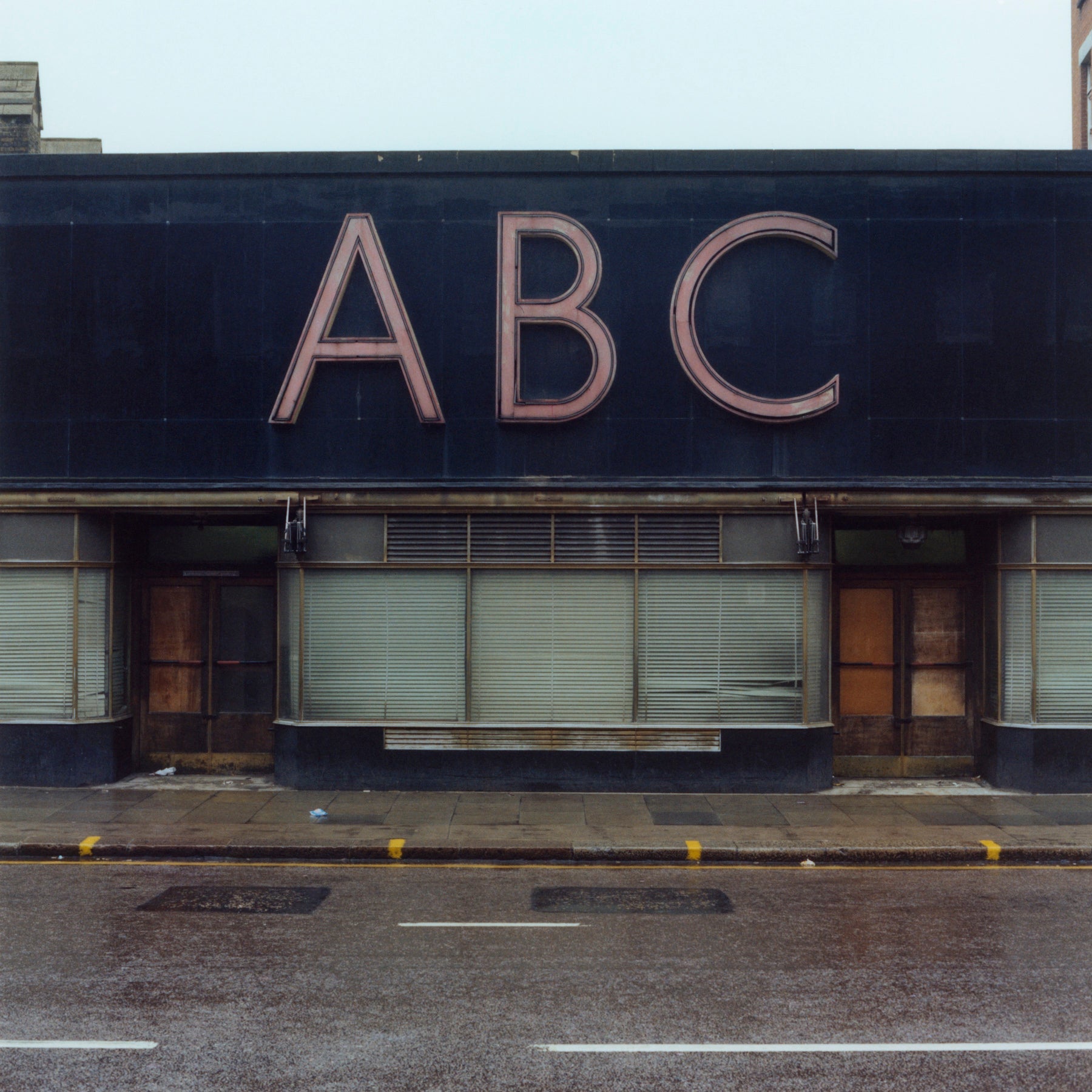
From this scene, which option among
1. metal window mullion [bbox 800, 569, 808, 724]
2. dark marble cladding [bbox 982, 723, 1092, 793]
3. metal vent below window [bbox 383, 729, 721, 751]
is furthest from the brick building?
dark marble cladding [bbox 982, 723, 1092, 793]

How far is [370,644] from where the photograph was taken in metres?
14.6

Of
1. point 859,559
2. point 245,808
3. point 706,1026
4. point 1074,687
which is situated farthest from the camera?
point 859,559

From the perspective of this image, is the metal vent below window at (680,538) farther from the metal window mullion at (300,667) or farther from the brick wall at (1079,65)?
the brick wall at (1079,65)

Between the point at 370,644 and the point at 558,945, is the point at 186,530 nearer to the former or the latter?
the point at 370,644

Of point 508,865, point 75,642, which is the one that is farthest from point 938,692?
point 75,642

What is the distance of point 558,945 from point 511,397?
799cm

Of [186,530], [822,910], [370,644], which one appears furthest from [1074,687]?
[186,530]

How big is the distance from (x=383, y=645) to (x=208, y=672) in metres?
3.09

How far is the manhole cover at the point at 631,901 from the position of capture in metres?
9.51

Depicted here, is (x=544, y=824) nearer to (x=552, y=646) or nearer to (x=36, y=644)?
(x=552, y=646)

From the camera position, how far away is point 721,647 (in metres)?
14.5

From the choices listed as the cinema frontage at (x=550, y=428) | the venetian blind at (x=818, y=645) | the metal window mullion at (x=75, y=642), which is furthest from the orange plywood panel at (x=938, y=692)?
the metal window mullion at (x=75, y=642)

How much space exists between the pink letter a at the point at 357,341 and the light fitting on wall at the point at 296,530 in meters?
1.24

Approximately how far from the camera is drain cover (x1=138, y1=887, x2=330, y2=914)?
944 centimetres
